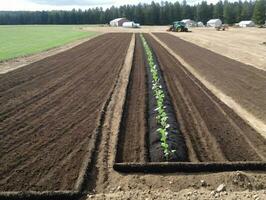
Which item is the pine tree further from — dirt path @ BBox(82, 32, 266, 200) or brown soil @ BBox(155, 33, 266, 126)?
dirt path @ BBox(82, 32, 266, 200)

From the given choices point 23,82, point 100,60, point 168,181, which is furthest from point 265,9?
point 168,181

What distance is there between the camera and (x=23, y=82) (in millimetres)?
17031

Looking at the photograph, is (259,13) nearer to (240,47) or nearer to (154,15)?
(154,15)

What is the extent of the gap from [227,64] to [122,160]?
1691 centimetres

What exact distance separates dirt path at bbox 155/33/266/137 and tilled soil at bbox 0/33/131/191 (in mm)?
4614

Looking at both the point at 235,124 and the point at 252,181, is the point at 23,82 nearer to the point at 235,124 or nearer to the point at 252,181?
the point at 235,124

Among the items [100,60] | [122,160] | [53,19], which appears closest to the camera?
[122,160]

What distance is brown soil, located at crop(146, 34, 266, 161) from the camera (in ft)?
28.5

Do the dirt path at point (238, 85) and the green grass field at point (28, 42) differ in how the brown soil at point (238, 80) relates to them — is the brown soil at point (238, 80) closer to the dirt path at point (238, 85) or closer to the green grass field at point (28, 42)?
the dirt path at point (238, 85)

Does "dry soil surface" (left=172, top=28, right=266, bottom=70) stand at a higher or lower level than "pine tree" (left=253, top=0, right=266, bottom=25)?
lower

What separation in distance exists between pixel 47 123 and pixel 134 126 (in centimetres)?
253

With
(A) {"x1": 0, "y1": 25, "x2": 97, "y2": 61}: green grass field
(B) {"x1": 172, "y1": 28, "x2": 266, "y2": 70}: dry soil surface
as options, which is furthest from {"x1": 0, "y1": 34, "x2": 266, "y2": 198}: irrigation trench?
(A) {"x1": 0, "y1": 25, "x2": 97, "y2": 61}: green grass field

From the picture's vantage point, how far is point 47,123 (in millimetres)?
10812

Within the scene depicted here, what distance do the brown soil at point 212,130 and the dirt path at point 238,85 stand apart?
477 millimetres
